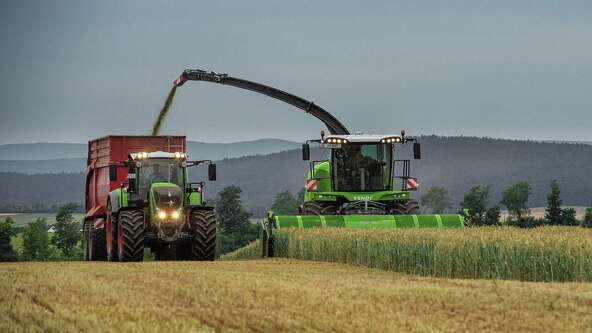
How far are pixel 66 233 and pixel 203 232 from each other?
9735 centimetres

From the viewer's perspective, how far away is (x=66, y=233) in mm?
118062

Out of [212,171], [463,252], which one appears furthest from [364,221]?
[463,252]

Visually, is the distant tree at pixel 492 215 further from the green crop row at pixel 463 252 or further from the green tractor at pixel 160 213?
the green tractor at pixel 160 213

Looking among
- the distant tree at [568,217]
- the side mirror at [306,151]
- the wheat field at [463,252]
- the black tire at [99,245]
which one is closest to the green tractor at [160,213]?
the wheat field at [463,252]

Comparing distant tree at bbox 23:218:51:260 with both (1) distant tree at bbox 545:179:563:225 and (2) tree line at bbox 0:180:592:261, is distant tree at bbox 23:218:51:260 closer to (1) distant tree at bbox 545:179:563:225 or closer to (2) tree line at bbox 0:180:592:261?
(2) tree line at bbox 0:180:592:261

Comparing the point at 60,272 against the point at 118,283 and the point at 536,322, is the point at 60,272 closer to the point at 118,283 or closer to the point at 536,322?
the point at 118,283

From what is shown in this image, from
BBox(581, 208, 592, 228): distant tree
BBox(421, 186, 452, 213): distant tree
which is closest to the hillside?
BBox(421, 186, 452, 213): distant tree

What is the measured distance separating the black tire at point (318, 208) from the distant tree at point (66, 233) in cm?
8885

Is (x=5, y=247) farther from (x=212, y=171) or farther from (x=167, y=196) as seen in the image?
(x=167, y=196)

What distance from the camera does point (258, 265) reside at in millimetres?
22125

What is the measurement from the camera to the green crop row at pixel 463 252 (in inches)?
712

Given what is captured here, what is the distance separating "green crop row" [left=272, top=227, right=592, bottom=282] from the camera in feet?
59.3

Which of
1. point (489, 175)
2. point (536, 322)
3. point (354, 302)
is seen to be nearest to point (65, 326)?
point (354, 302)

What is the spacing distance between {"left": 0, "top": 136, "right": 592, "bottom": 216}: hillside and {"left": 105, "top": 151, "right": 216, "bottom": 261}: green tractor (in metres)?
139
